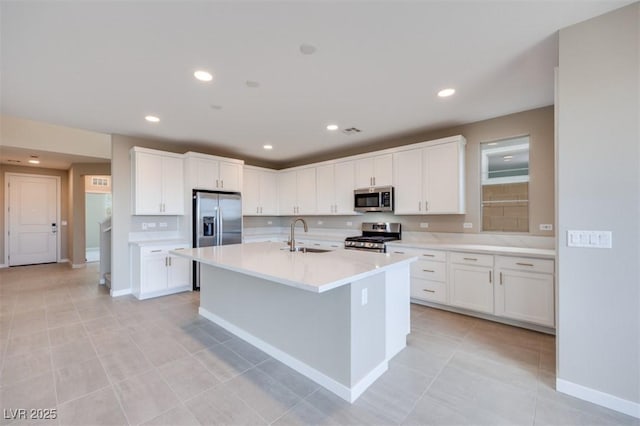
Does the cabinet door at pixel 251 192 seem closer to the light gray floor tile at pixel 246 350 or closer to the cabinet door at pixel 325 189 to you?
the cabinet door at pixel 325 189

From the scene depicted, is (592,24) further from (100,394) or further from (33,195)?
(33,195)

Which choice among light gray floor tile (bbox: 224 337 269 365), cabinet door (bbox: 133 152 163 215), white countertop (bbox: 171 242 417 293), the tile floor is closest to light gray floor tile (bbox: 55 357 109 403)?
the tile floor

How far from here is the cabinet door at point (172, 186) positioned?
4.61m

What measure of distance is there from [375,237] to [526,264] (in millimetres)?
2063

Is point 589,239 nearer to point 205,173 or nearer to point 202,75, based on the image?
point 202,75

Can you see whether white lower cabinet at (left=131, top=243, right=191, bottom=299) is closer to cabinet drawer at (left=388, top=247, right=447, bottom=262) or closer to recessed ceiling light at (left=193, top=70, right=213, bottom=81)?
recessed ceiling light at (left=193, top=70, right=213, bottom=81)

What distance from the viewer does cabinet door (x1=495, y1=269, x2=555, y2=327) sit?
2852 millimetres

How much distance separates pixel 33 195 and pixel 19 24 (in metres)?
7.40

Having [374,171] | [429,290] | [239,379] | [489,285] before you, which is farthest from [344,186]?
[239,379]

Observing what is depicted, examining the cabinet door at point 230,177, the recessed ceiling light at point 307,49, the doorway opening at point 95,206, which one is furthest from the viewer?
the doorway opening at point 95,206

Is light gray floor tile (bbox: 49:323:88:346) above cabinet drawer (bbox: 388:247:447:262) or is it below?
below

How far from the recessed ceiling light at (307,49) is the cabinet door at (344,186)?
286 cm

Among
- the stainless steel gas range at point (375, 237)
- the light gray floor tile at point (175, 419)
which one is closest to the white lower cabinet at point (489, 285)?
the stainless steel gas range at point (375, 237)

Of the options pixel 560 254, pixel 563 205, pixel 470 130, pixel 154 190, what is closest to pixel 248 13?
pixel 563 205
